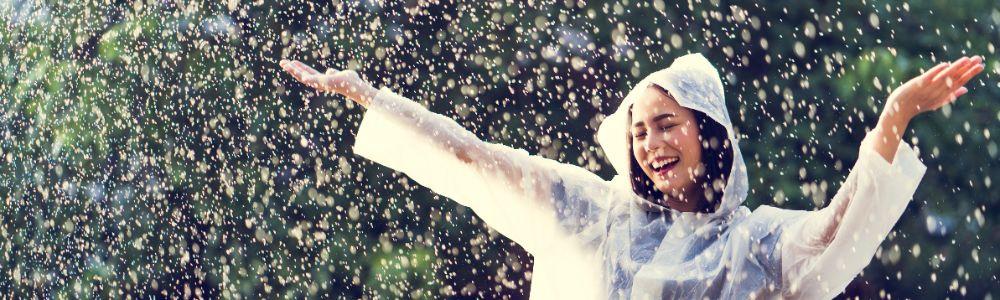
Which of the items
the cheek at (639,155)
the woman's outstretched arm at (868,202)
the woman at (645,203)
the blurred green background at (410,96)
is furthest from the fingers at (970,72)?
the blurred green background at (410,96)

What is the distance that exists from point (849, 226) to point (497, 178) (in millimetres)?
768

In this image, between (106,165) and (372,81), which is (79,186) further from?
(372,81)

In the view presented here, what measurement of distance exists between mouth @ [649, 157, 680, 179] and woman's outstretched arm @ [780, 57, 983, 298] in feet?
0.97

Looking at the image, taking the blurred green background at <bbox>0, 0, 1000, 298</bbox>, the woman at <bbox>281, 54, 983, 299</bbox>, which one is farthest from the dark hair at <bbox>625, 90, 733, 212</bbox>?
the blurred green background at <bbox>0, 0, 1000, 298</bbox>

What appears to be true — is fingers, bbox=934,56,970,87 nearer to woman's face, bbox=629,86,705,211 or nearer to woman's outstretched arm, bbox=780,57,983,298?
woman's outstretched arm, bbox=780,57,983,298

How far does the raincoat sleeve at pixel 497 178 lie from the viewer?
2.53 m

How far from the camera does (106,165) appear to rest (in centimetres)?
462

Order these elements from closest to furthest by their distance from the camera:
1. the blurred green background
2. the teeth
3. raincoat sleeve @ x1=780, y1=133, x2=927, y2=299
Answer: raincoat sleeve @ x1=780, y1=133, x2=927, y2=299, the teeth, the blurred green background

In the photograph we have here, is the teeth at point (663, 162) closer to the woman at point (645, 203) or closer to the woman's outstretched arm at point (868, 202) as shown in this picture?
the woman at point (645, 203)

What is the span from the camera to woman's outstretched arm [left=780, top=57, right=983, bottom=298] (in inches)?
79.5

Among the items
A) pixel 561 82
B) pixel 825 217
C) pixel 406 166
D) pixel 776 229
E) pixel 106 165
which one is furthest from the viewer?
pixel 106 165

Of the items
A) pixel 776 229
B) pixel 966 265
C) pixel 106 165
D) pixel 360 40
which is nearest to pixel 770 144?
pixel 966 265

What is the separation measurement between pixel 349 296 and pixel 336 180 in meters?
0.39

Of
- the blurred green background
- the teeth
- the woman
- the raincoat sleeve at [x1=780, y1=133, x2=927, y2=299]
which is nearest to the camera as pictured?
the raincoat sleeve at [x1=780, y1=133, x2=927, y2=299]
